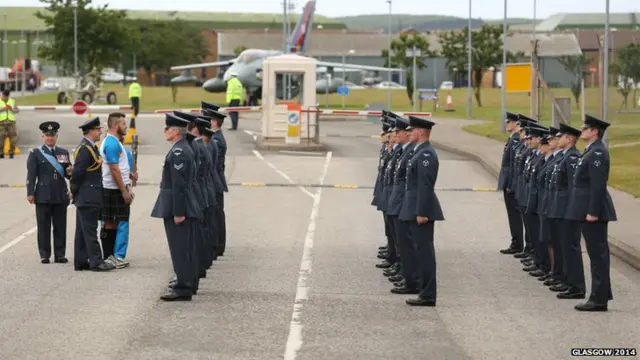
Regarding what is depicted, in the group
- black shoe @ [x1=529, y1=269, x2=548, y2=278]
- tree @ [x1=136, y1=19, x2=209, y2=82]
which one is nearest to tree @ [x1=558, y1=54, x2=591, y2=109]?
black shoe @ [x1=529, y1=269, x2=548, y2=278]

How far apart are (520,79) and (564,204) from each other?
29.6 meters

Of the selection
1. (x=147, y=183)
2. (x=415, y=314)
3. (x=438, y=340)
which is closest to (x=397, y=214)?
(x=415, y=314)

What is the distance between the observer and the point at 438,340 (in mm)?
11438

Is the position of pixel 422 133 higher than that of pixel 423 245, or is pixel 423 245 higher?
pixel 422 133

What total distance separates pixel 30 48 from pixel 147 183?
147 meters

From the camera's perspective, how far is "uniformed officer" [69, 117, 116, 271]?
15.8 metres

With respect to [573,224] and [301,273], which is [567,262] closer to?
[573,224]

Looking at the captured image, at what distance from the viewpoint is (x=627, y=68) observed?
40.5 meters

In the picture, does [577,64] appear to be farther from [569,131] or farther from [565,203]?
[565,203]

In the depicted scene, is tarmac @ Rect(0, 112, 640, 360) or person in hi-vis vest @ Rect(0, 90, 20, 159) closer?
tarmac @ Rect(0, 112, 640, 360)

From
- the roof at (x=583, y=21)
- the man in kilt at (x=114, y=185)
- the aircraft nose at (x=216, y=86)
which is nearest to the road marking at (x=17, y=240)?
the man in kilt at (x=114, y=185)

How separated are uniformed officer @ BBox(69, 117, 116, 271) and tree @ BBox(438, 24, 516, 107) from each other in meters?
63.6

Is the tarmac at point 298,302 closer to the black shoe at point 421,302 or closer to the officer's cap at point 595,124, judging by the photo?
the black shoe at point 421,302

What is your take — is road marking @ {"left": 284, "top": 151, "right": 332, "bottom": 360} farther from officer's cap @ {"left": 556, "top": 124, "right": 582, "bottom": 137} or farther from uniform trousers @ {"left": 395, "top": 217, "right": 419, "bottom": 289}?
officer's cap @ {"left": 556, "top": 124, "right": 582, "bottom": 137}
